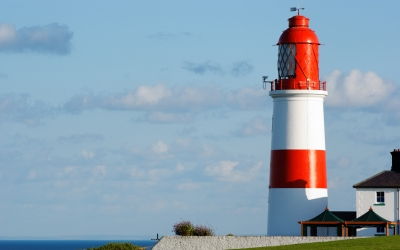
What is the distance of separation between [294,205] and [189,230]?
6.97 meters

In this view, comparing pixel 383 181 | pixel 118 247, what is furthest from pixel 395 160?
pixel 118 247

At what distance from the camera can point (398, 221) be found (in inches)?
2768

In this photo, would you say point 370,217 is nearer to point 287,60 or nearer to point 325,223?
point 325,223

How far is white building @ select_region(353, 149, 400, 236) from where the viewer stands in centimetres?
7044

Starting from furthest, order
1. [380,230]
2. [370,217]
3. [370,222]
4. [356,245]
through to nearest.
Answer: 1. [380,230]
2. [370,217]
3. [370,222]
4. [356,245]

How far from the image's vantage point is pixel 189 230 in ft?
227

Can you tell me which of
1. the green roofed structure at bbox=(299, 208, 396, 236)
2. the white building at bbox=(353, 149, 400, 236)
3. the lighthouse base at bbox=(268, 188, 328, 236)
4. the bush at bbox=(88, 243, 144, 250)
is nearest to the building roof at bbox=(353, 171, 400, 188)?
the white building at bbox=(353, 149, 400, 236)

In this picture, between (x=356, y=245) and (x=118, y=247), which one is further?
(x=118, y=247)

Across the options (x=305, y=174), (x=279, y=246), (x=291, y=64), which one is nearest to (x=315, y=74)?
(x=291, y=64)

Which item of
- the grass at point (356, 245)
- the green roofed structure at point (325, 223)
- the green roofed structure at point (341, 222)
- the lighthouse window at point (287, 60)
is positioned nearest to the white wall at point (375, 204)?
the green roofed structure at point (341, 222)

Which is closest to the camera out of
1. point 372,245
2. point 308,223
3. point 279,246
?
point 372,245

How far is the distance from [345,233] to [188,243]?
10.7 m

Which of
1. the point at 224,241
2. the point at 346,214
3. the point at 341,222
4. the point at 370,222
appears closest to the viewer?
the point at 224,241

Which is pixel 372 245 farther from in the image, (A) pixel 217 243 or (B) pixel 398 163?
(B) pixel 398 163
